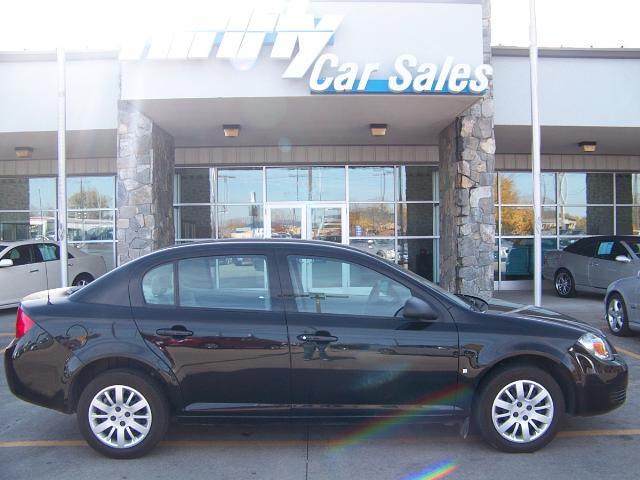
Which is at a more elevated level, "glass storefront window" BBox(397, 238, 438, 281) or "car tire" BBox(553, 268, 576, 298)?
"glass storefront window" BBox(397, 238, 438, 281)

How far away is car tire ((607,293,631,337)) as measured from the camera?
8.59 m

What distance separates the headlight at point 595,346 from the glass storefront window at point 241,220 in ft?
33.4

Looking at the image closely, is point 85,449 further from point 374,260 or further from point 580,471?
point 580,471

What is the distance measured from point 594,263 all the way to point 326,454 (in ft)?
33.4

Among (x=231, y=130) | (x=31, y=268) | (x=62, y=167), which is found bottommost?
(x=31, y=268)

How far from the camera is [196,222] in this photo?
14352 mm

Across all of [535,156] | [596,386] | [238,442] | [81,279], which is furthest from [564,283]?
[81,279]

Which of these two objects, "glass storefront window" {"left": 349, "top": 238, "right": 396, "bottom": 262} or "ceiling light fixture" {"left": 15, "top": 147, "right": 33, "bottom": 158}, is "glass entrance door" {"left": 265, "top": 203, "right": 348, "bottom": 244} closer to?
"glass storefront window" {"left": 349, "top": 238, "right": 396, "bottom": 262}

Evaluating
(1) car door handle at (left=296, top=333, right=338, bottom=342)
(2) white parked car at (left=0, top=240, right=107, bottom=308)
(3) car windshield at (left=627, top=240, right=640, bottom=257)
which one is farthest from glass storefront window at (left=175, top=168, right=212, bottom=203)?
(1) car door handle at (left=296, top=333, right=338, bottom=342)

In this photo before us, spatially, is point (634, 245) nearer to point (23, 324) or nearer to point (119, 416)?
point (119, 416)

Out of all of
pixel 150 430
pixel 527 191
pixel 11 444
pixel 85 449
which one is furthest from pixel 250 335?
pixel 527 191

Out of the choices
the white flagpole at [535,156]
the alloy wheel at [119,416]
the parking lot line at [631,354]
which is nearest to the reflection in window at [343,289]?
the alloy wheel at [119,416]

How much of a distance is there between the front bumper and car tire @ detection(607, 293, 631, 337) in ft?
15.5

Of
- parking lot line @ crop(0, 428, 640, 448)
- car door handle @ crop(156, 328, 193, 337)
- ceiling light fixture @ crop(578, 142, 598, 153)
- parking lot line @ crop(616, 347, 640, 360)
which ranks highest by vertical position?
ceiling light fixture @ crop(578, 142, 598, 153)
